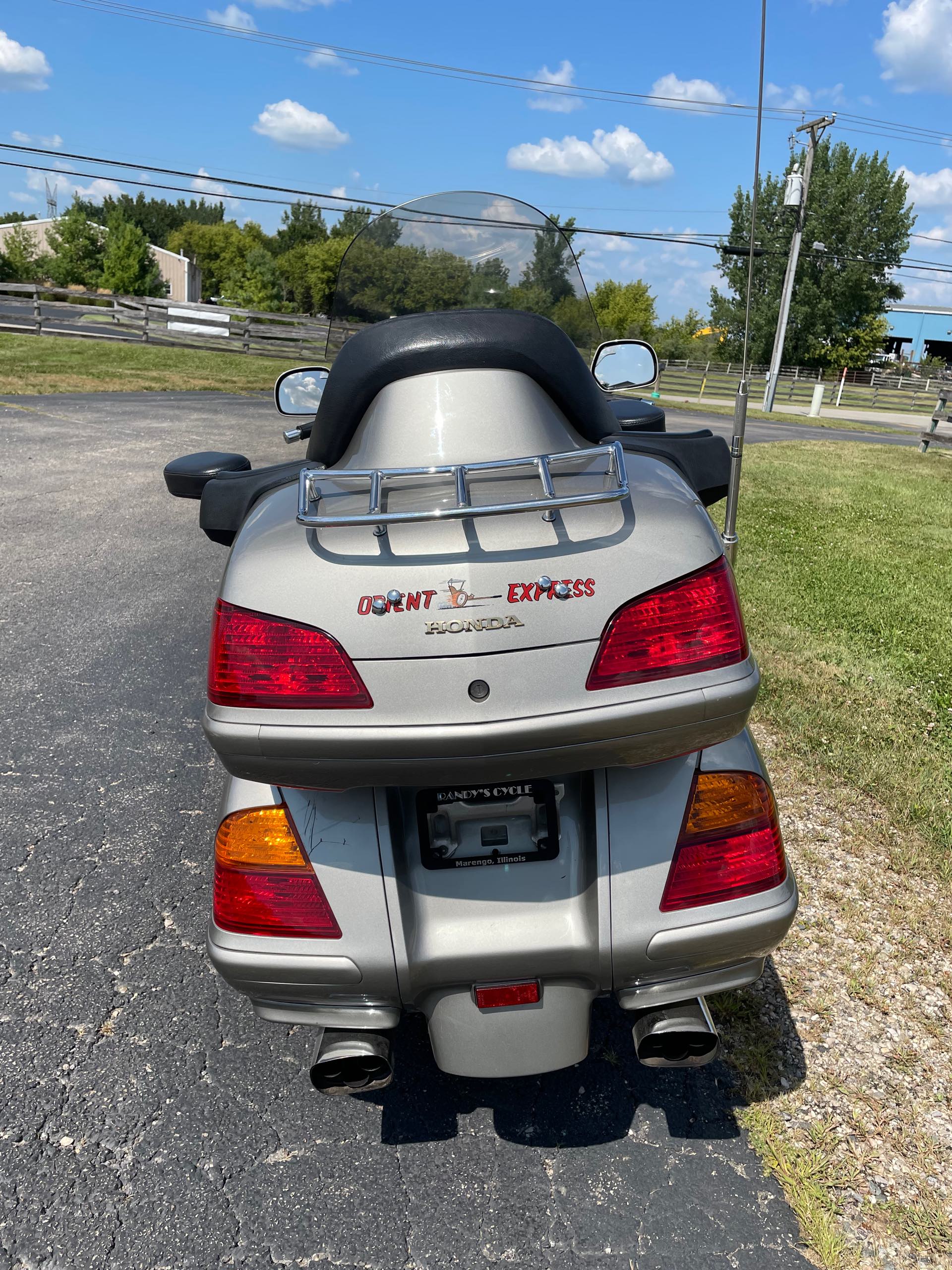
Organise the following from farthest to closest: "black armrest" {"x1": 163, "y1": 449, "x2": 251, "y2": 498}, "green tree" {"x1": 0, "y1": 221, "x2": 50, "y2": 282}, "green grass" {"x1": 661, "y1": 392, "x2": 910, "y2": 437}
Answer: "green tree" {"x1": 0, "y1": 221, "x2": 50, "y2": 282}, "green grass" {"x1": 661, "y1": 392, "x2": 910, "y2": 437}, "black armrest" {"x1": 163, "y1": 449, "x2": 251, "y2": 498}

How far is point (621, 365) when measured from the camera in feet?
10.0

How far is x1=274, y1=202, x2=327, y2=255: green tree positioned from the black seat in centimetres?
7962

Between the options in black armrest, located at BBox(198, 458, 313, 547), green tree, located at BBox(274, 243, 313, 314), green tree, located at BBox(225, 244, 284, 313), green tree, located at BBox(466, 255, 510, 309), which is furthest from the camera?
green tree, located at BBox(274, 243, 313, 314)

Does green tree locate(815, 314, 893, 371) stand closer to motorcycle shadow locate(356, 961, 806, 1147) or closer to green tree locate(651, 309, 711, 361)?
green tree locate(651, 309, 711, 361)

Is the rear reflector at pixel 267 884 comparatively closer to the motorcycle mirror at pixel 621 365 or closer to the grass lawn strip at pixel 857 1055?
the grass lawn strip at pixel 857 1055

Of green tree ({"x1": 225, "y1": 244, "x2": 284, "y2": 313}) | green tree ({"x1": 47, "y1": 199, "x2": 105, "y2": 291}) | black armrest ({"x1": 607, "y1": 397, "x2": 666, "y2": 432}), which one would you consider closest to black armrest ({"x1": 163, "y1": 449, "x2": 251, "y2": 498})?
black armrest ({"x1": 607, "y1": 397, "x2": 666, "y2": 432})

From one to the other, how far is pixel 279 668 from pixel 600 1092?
1.34m

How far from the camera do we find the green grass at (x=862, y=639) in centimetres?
375

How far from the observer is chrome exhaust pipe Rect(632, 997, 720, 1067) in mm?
1851

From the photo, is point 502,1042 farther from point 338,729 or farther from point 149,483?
point 149,483

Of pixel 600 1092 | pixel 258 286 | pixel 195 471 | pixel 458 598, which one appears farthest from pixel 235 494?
pixel 258 286

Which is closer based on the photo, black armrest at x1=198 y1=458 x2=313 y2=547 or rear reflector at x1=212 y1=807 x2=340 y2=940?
rear reflector at x1=212 y1=807 x2=340 y2=940

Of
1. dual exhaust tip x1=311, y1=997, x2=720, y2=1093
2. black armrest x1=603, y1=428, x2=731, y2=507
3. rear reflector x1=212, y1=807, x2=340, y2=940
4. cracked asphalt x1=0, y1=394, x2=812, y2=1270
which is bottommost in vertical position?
cracked asphalt x1=0, y1=394, x2=812, y2=1270

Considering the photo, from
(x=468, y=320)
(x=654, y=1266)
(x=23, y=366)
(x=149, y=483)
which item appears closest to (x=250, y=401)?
(x=23, y=366)
